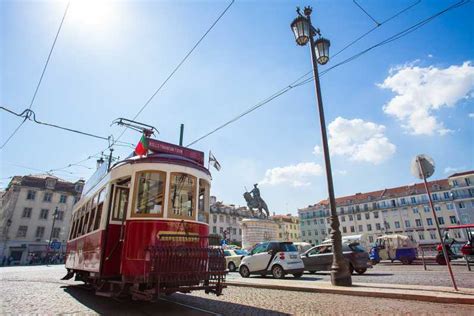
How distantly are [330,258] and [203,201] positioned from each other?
27.7 feet

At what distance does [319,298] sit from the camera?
248 inches

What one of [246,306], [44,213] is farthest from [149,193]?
[44,213]

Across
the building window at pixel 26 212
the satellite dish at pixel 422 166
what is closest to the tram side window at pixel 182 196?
the satellite dish at pixel 422 166

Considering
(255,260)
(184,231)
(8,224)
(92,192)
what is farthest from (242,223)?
(8,224)

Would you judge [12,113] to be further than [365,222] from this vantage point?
No

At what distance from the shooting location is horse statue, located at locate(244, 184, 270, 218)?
97.8 ft

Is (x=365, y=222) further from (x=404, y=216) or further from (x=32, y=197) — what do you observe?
(x=32, y=197)

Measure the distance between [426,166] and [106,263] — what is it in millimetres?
7750

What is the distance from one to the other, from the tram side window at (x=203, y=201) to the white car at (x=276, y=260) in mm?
5800

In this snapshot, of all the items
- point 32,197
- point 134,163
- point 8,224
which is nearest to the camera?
point 134,163

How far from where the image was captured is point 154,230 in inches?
216

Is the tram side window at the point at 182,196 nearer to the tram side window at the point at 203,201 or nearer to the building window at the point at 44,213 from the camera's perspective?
the tram side window at the point at 203,201

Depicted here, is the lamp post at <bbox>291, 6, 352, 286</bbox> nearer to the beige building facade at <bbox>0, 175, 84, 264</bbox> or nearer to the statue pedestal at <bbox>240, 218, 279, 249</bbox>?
the statue pedestal at <bbox>240, 218, 279, 249</bbox>

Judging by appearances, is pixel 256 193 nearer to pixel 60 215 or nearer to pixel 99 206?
pixel 99 206
